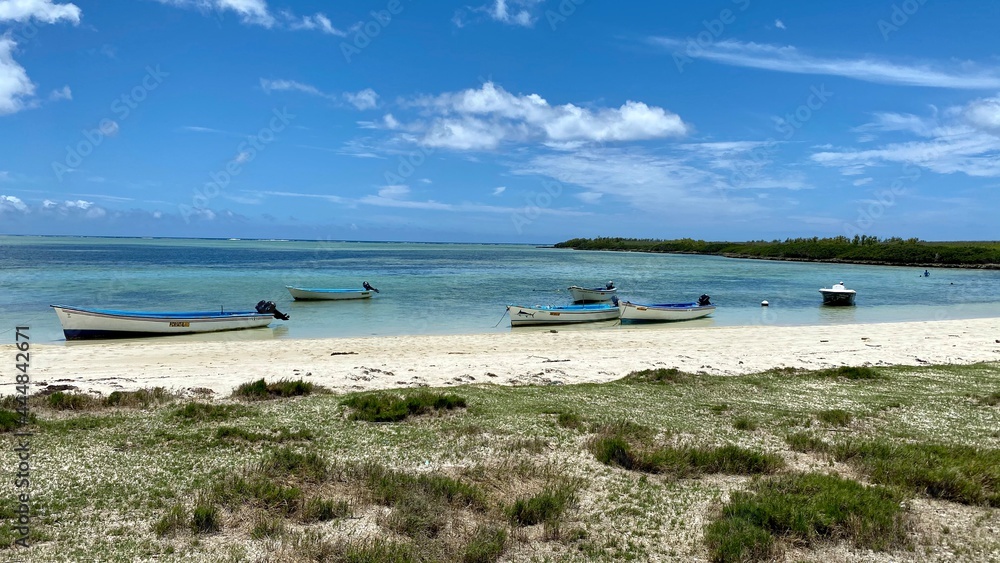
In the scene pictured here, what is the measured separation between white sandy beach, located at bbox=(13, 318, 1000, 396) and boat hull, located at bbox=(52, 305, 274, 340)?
1.33 metres

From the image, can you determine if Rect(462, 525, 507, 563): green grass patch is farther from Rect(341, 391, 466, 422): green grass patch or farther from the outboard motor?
the outboard motor

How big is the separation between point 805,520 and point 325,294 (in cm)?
4211

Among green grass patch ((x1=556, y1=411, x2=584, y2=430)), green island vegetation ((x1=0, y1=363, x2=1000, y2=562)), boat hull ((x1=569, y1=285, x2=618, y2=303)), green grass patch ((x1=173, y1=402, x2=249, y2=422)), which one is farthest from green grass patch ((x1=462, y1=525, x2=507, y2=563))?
boat hull ((x1=569, y1=285, x2=618, y2=303))

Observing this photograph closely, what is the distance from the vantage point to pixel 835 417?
1073 centimetres

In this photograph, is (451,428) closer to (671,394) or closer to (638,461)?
(638,461)

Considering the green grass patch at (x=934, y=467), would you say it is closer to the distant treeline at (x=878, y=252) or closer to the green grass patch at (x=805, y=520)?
the green grass patch at (x=805, y=520)

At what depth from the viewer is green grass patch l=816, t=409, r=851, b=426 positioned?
10562 mm

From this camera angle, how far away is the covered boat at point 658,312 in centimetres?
3572

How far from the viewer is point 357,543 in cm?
591

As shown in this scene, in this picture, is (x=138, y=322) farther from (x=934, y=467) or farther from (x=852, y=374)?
(x=934, y=467)

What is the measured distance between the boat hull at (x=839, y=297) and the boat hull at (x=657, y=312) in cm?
1516

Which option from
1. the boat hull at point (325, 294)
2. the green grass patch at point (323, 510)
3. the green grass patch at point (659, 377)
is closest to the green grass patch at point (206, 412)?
the green grass patch at point (323, 510)

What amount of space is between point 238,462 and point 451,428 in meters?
3.18

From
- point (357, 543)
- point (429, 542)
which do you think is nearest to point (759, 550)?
point (429, 542)
